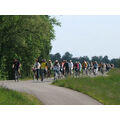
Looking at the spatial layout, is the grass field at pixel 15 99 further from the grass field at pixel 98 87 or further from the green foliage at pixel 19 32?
the green foliage at pixel 19 32

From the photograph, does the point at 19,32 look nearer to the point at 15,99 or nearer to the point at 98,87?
the point at 98,87

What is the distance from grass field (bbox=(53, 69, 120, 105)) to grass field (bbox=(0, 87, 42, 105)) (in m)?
4.02

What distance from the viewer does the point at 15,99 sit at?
16922 millimetres

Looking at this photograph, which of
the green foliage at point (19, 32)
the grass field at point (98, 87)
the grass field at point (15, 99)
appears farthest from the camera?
the green foliage at point (19, 32)

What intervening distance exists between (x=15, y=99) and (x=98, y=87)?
11401mm

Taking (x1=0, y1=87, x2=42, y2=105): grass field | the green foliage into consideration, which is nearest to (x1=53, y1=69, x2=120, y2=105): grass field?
(x1=0, y1=87, x2=42, y2=105): grass field

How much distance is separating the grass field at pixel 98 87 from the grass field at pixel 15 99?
4020mm

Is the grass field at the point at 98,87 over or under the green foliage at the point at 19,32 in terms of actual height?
under

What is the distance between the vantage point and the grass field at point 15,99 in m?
16.3

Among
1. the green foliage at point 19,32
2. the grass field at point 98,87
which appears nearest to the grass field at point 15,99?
the grass field at point 98,87

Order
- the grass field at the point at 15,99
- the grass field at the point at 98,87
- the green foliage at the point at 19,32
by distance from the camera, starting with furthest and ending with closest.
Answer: the green foliage at the point at 19,32, the grass field at the point at 98,87, the grass field at the point at 15,99

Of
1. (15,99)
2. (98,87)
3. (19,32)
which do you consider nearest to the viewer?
(15,99)

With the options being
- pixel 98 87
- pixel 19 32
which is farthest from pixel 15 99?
pixel 19 32
